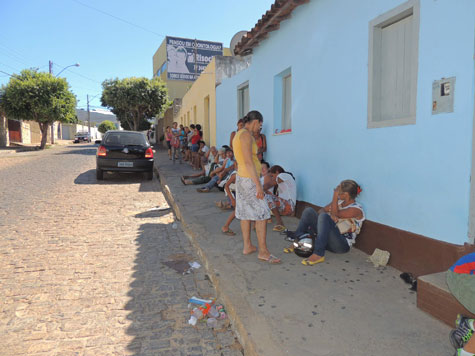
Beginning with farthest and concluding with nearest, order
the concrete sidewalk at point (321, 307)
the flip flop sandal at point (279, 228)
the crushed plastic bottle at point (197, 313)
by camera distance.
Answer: the flip flop sandal at point (279, 228)
the crushed plastic bottle at point (197, 313)
the concrete sidewalk at point (321, 307)

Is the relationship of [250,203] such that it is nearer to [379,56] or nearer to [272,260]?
[272,260]

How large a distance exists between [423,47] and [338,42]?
142cm

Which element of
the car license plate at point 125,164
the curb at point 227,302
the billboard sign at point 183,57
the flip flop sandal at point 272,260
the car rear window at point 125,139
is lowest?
the curb at point 227,302

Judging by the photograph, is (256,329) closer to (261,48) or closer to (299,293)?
(299,293)

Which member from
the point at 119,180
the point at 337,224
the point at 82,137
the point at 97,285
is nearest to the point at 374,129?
the point at 337,224

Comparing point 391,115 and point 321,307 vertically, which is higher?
point 391,115

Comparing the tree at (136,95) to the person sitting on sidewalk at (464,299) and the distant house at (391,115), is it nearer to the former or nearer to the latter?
the distant house at (391,115)

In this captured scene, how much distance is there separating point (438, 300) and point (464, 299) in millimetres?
423

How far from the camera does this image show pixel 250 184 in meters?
3.57

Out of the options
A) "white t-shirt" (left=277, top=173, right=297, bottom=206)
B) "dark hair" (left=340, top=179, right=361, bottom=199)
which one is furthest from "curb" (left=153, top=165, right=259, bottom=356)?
"dark hair" (left=340, top=179, right=361, bottom=199)

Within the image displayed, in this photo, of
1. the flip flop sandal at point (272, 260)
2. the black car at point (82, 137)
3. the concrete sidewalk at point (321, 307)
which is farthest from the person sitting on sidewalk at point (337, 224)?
the black car at point (82, 137)

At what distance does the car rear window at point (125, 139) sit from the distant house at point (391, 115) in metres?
5.84

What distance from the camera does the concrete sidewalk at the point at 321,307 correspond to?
2.18 meters

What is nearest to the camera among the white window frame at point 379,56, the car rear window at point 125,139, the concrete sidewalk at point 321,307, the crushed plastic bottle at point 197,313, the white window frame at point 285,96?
the concrete sidewalk at point 321,307
